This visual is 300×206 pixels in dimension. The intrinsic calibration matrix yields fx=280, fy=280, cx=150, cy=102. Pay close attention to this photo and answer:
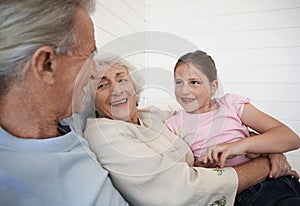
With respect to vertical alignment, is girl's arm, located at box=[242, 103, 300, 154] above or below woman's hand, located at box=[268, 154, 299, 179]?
above

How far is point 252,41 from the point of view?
7.20 ft

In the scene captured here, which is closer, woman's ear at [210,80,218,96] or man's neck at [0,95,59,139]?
→ man's neck at [0,95,59,139]

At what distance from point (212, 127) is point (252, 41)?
52.6 inches

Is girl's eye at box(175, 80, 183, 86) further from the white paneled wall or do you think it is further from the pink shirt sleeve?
the white paneled wall

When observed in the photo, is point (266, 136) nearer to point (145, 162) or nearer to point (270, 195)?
point (270, 195)

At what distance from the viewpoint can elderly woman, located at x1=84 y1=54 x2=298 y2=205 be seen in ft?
2.70

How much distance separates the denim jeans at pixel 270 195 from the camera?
96cm

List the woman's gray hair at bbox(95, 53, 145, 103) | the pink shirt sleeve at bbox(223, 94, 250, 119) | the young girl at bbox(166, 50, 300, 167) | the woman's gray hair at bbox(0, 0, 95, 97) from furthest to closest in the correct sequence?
the pink shirt sleeve at bbox(223, 94, 250, 119)
the young girl at bbox(166, 50, 300, 167)
the woman's gray hair at bbox(95, 53, 145, 103)
the woman's gray hair at bbox(0, 0, 95, 97)

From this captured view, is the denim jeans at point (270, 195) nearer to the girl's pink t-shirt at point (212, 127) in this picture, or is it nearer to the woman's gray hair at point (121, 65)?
the girl's pink t-shirt at point (212, 127)

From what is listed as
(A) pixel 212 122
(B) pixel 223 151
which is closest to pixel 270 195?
(B) pixel 223 151

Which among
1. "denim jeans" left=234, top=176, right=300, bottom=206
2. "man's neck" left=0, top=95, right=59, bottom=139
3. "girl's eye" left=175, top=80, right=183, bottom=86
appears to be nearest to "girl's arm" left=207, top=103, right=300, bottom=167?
"denim jeans" left=234, top=176, right=300, bottom=206

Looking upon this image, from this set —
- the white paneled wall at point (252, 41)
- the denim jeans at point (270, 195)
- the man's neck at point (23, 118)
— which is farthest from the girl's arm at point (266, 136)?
the white paneled wall at point (252, 41)

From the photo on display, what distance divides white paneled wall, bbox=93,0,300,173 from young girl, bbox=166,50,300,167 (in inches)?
37.3

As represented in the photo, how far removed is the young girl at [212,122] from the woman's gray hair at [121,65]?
6.1 inches
